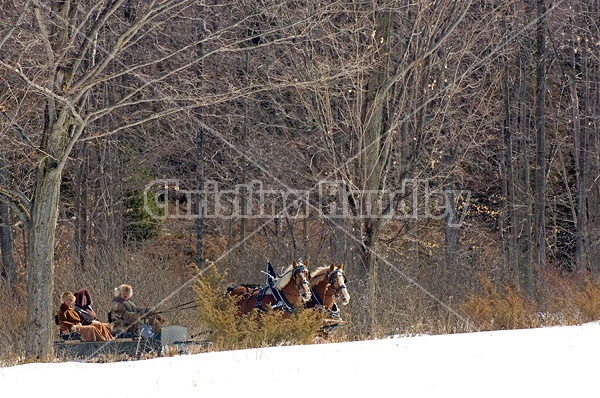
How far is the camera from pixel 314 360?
395 inches

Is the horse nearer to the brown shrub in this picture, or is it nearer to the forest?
the forest

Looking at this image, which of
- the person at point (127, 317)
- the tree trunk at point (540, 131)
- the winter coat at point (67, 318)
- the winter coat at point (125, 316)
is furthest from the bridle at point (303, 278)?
the tree trunk at point (540, 131)

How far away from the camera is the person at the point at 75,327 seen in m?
14.2

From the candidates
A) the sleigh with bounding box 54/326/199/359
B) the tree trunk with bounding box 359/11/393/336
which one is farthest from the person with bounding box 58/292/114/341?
the tree trunk with bounding box 359/11/393/336

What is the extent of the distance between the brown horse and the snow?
306 centimetres

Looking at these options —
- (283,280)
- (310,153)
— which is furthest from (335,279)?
(310,153)

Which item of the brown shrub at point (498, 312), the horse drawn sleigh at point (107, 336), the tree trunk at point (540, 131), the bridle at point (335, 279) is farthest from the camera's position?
the tree trunk at point (540, 131)

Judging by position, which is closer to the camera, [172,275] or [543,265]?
[172,275]

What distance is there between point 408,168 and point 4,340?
8034 millimetres

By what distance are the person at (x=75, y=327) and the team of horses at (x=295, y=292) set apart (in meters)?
1.92

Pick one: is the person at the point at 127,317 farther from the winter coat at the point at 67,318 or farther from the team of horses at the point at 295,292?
the team of horses at the point at 295,292

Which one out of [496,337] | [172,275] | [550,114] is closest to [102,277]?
[172,275]

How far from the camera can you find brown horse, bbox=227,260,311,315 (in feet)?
47.6

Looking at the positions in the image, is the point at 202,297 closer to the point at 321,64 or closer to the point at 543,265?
the point at 321,64
